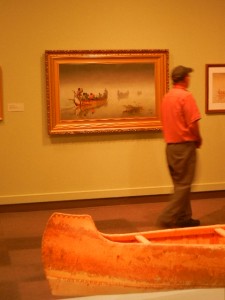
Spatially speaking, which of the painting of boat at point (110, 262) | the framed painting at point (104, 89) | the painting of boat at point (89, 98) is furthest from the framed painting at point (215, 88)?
the painting of boat at point (110, 262)

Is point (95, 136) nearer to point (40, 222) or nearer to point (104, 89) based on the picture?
point (104, 89)

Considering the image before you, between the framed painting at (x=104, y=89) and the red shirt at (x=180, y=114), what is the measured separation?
70.2 inches

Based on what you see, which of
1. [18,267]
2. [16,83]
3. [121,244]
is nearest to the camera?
[121,244]

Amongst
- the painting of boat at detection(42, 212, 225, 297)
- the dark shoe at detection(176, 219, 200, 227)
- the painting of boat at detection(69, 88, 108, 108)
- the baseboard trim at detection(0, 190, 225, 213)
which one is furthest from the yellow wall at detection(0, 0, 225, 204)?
the painting of boat at detection(42, 212, 225, 297)

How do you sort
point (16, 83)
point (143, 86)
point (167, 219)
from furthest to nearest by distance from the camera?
point (143, 86)
point (16, 83)
point (167, 219)

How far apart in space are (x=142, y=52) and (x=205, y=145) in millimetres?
1632

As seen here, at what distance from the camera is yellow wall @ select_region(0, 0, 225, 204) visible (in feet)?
24.0

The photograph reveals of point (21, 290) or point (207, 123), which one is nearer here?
point (21, 290)

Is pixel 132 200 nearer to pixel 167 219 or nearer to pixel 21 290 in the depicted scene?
pixel 167 219

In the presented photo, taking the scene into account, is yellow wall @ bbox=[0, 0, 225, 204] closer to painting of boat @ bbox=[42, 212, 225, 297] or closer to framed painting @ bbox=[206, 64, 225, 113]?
framed painting @ bbox=[206, 64, 225, 113]

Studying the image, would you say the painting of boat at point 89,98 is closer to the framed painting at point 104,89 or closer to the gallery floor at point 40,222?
the framed painting at point 104,89

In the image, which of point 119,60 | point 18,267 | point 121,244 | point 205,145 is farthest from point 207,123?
point 121,244

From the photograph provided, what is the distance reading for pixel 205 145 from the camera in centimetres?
808

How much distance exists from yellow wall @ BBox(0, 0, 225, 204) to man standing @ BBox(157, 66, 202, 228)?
1.79 metres
